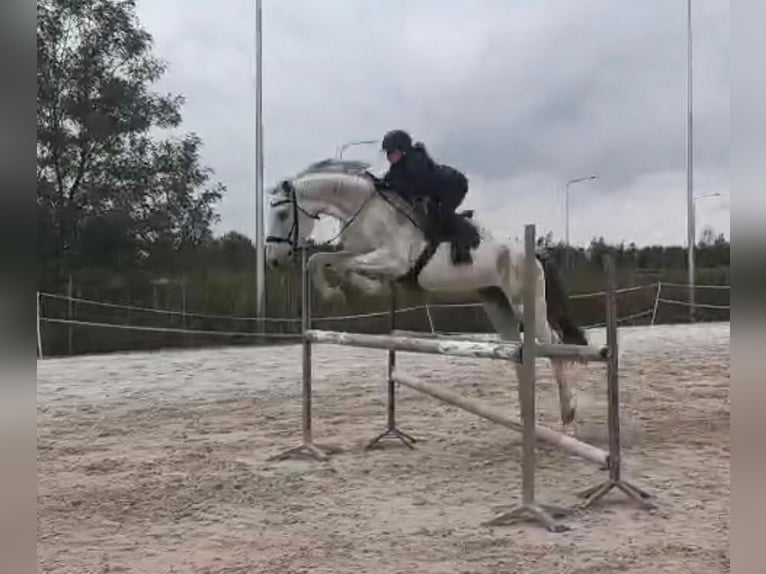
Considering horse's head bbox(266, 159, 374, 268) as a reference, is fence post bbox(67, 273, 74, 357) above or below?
below

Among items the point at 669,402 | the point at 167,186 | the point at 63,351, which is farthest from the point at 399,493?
the point at 167,186

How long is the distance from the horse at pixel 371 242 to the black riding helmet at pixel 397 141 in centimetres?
17

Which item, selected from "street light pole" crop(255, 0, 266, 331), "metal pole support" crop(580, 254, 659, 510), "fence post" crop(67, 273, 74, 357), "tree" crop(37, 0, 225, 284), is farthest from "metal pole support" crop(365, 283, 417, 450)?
"fence post" crop(67, 273, 74, 357)

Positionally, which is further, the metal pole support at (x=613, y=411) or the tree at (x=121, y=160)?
the tree at (x=121, y=160)

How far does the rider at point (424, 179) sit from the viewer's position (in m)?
2.71

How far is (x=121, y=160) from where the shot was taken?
6680mm

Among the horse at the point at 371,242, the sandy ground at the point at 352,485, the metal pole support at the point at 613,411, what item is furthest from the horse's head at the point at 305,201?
the metal pole support at the point at 613,411

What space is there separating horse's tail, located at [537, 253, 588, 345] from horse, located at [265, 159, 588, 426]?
0.09 meters

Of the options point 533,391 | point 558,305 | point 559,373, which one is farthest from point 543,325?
point 533,391

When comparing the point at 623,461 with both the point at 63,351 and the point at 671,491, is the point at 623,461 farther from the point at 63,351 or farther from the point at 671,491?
the point at 63,351

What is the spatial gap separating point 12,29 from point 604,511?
1997 millimetres

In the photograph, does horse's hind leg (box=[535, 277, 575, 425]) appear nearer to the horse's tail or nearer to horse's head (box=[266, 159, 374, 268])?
the horse's tail

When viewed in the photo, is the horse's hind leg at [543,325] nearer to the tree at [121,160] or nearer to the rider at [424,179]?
the rider at [424,179]

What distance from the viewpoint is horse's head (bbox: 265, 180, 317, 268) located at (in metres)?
2.71
